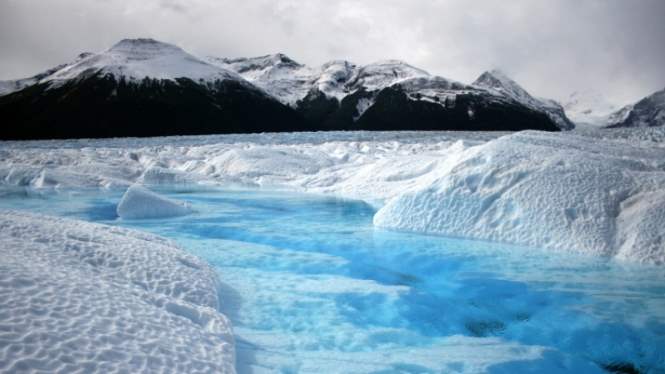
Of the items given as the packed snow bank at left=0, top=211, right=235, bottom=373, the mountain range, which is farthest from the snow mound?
the mountain range

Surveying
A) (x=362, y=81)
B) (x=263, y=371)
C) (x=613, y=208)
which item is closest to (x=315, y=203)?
(x=613, y=208)

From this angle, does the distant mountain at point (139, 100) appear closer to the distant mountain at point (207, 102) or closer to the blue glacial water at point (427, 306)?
the distant mountain at point (207, 102)

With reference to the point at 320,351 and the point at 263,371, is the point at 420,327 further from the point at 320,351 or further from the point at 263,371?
the point at 263,371

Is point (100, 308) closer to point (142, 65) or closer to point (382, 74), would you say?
point (142, 65)

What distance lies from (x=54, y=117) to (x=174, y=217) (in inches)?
2826

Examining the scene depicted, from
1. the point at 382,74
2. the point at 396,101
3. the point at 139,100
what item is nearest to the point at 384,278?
the point at 139,100

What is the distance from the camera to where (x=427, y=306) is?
3633 millimetres

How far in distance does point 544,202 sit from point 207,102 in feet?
265

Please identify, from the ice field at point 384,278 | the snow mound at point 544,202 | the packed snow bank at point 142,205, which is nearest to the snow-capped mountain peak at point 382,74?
the packed snow bank at point 142,205

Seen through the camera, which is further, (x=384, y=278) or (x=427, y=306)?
(x=384, y=278)

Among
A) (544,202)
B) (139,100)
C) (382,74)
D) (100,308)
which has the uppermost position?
(382,74)

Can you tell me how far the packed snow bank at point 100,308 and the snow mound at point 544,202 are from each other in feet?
12.8

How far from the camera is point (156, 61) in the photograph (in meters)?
91.0

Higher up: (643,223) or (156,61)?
(156,61)
